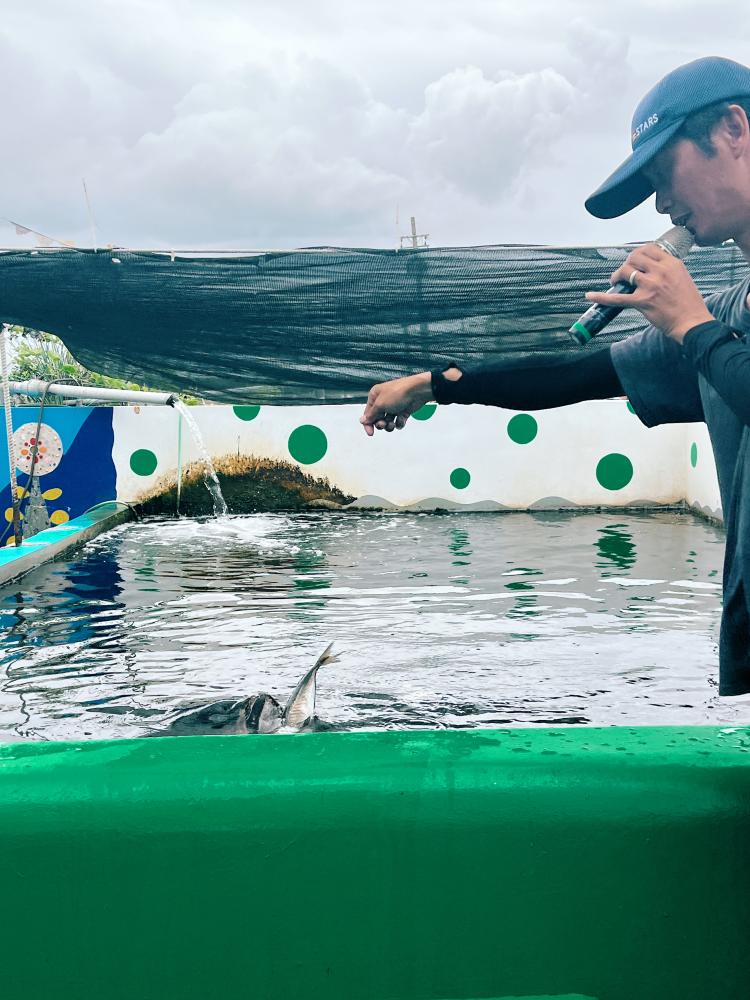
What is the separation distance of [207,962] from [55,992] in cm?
19

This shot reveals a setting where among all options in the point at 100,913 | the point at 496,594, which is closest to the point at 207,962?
the point at 100,913

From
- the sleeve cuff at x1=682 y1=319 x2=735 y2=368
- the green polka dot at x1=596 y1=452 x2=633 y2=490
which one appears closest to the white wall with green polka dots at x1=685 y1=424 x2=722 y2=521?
the green polka dot at x1=596 y1=452 x2=633 y2=490

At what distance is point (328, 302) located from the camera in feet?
12.4

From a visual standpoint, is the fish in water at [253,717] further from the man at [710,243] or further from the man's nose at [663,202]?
the man's nose at [663,202]

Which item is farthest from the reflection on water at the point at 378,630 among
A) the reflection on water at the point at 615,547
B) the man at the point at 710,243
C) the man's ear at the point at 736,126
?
the man's ear at the point at 736,126

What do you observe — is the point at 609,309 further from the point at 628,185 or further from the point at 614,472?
the point at 614,472

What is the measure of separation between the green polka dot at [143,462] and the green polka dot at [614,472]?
4.62 meters

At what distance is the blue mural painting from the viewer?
8.84 m

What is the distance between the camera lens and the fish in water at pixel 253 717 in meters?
2.60

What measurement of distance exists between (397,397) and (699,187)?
0.61 meters

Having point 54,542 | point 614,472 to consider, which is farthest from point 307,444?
point 54,542

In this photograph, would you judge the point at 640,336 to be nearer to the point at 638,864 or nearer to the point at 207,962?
the point at 638,864

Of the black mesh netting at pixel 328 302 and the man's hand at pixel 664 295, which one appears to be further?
the black mesh netting at pixel 328 302

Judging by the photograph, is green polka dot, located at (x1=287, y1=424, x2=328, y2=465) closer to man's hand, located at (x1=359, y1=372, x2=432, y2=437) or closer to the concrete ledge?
the concrete ledge
